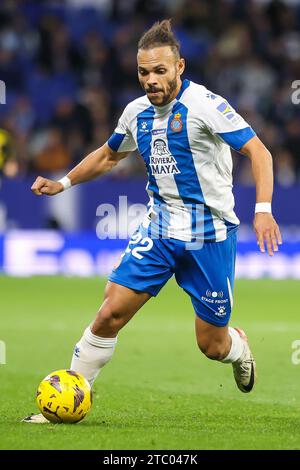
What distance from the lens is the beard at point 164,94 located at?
21.1 feet

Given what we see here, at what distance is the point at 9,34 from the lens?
66.5ft

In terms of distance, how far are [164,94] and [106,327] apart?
1.43 meters

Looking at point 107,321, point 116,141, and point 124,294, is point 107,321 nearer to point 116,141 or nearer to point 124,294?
point 124,294

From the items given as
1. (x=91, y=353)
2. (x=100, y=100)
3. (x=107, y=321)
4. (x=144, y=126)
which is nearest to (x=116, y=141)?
(x=144, y=126)

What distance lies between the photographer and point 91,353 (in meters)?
6.59

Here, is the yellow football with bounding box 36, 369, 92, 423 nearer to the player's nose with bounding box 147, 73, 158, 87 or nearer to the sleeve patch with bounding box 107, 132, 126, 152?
the sleeve patch with bounding box 107, 132, 126, 152

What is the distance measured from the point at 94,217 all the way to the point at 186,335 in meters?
5.95

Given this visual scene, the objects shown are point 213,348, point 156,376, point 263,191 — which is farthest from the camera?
point 156,376

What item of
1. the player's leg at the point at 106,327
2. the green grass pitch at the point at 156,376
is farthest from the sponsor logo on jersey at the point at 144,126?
the green grass pitch at the point at 156,376

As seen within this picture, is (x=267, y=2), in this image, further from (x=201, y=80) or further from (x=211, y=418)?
(x=211, y=418)

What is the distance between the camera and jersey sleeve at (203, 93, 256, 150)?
6.36 m

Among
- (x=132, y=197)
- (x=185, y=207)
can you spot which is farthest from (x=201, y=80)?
(x=185, y=207)

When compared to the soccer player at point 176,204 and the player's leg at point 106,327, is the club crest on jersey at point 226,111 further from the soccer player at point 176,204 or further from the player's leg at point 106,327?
the player's leg at point 106,327

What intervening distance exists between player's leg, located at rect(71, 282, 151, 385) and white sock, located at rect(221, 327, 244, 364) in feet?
2.67
